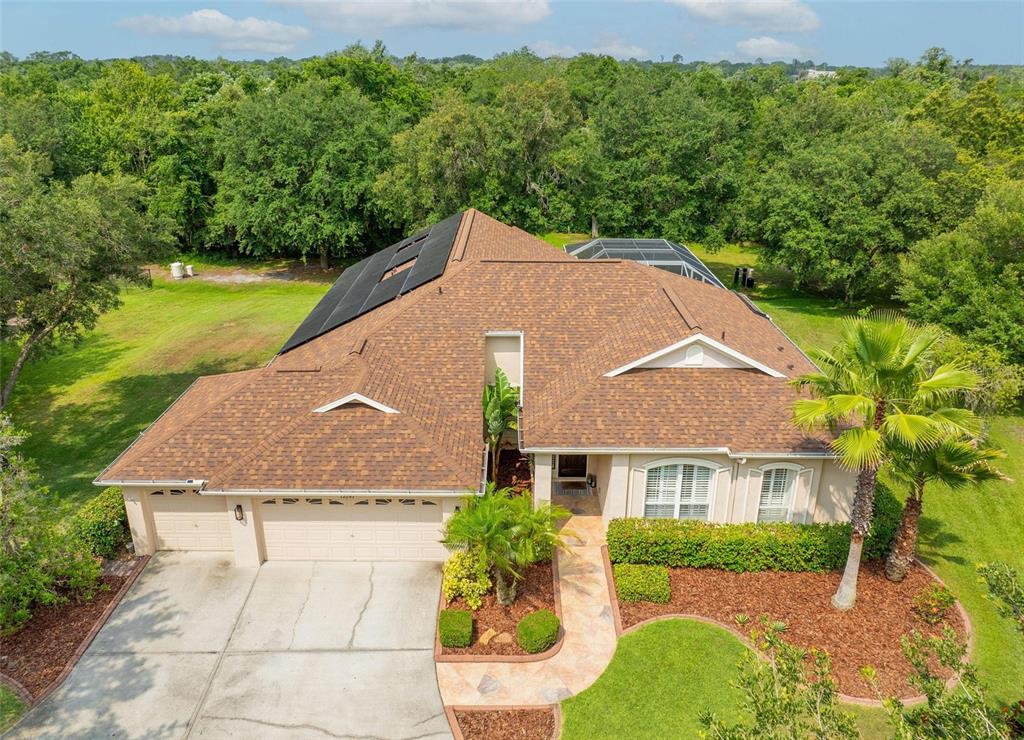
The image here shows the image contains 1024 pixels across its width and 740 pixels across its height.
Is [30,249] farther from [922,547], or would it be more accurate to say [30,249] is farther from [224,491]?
[922,547]

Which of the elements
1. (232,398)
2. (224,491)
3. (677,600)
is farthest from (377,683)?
(232,398)

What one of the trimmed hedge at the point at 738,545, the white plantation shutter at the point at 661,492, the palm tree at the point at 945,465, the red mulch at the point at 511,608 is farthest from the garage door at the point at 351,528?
the palm tree at the point at 945,465

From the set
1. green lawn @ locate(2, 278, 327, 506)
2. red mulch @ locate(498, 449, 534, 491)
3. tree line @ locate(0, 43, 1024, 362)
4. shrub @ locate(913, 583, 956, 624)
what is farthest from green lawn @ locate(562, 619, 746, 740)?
tree line @ locate(0, 43, 1024, 362)

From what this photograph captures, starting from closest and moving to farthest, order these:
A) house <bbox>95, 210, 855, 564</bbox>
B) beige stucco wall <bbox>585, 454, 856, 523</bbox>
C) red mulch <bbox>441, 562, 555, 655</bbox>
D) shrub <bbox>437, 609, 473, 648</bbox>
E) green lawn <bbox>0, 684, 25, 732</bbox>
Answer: green lawn <bbox>0, 684, 25, 732</bbox>
shrub <bbox>437, 609, 473, 648</bbox>
red mulch <bbox>441, 562, 555, 655</bbox>
house <bbox>95, 210, 855, 564</bbox>
beige stucco wall <bbox>585, 454, 856, 523</bbox>

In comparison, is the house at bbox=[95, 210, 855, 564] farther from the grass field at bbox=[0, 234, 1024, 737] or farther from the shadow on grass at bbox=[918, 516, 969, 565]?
the grass field at bbox=[0, 234, 1024, 737]

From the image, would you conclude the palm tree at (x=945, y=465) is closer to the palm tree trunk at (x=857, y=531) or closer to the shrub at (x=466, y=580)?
the palm tree trunk at (x=857, y=531)

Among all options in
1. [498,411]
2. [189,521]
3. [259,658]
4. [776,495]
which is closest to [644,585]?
[776,495]

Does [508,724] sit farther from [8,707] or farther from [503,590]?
[8,707]
